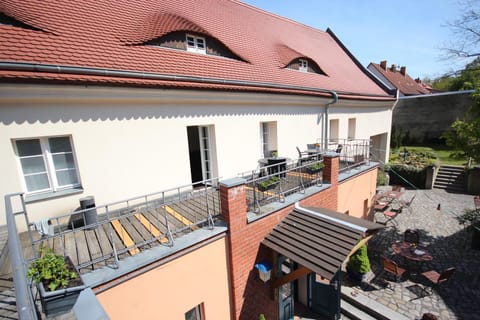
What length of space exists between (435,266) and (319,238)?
6884 millimetres

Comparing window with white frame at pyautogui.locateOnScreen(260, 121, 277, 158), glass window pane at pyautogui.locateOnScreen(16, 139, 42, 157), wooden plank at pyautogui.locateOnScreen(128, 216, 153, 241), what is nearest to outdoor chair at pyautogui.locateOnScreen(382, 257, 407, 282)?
window with white frame at pyautogui.locateOnScreen(260, 121, 277, 158)

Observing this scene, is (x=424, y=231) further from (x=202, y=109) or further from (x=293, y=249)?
(x=202, y=109)

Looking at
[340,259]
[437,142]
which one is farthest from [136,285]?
[437,142]

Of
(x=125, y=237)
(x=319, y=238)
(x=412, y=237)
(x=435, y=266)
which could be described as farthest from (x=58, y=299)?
(x=412, y=237)

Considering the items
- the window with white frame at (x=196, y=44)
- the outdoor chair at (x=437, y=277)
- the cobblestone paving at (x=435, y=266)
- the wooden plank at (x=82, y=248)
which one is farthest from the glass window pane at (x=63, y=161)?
the outdoor chair at (x=437, y=277)

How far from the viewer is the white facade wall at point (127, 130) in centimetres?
426

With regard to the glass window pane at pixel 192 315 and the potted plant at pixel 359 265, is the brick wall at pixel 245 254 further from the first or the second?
the potted plant at pixel 359 265

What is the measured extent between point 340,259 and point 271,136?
5431 mm

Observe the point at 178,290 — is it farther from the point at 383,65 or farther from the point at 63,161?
the point at 383,65

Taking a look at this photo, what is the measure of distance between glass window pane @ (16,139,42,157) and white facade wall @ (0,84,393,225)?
0.60ft

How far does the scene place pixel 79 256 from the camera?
372cm

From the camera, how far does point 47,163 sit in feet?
15.5

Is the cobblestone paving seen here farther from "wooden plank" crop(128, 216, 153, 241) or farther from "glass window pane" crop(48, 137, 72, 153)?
"glass window pane" crop(48, 137, 72, 153)

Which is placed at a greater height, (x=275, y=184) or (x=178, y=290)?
(x=275, y=184)
